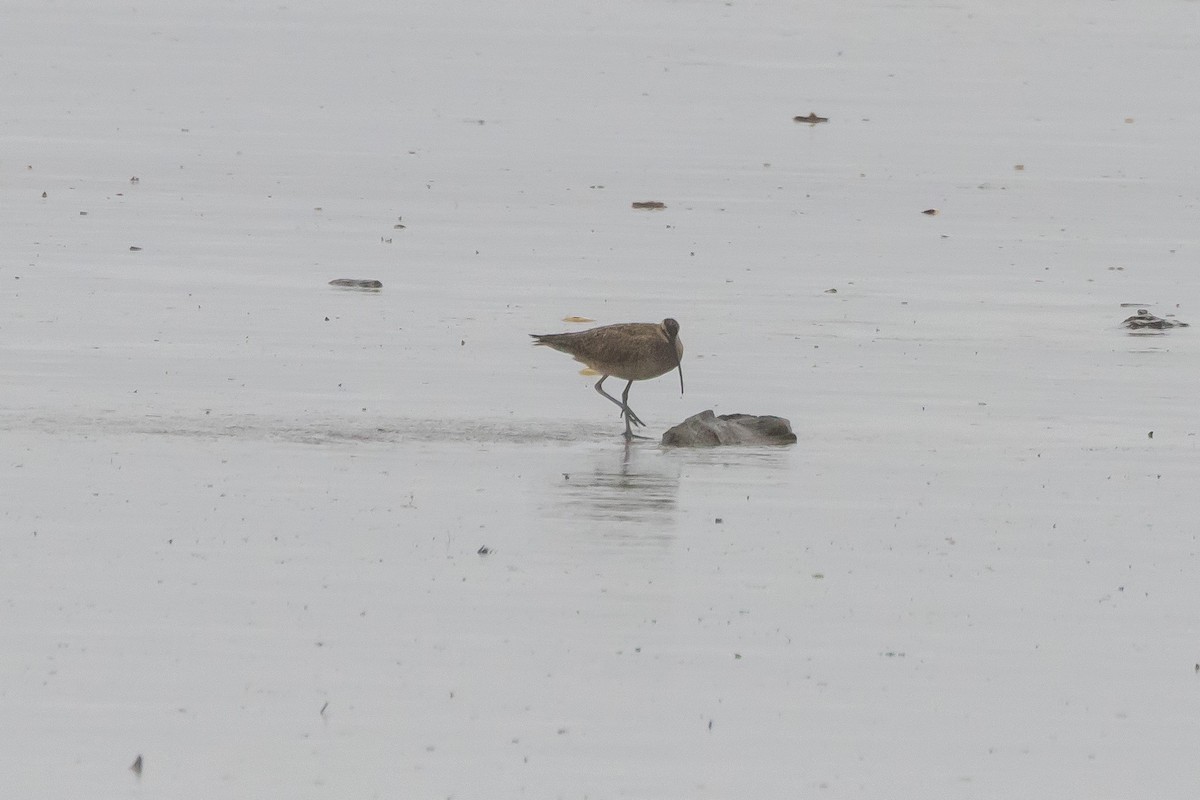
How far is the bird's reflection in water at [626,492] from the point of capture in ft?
34.5

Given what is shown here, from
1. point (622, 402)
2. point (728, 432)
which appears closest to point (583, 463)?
point (728, 432)

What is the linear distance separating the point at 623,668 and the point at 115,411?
217 inches

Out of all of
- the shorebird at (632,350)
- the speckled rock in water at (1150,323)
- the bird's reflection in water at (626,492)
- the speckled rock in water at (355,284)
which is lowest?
the speckled rock in water at (355,284)

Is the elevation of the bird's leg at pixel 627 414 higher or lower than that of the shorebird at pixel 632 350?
lower

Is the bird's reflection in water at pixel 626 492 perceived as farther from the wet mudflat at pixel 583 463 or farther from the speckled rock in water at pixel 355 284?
the speckled rock in water at pixel 355 284

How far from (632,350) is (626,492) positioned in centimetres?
223

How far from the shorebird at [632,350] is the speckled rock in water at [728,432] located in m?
0.64

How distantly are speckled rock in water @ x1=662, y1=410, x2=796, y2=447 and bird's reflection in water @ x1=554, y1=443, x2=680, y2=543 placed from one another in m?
0.18

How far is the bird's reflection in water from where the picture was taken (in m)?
10.5

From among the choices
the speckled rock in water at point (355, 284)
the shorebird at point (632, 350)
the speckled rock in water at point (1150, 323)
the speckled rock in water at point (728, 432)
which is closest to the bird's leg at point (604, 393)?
the shorebird at point (632, 350)

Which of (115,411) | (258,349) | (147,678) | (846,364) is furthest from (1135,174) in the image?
(147,678)

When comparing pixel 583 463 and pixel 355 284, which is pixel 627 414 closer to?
pixel 583 463

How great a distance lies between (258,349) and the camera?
1499cm

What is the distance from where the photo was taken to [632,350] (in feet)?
44.2
